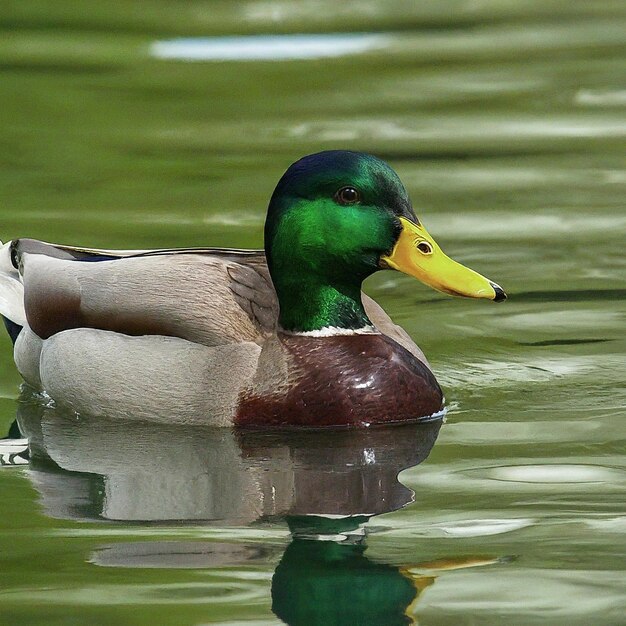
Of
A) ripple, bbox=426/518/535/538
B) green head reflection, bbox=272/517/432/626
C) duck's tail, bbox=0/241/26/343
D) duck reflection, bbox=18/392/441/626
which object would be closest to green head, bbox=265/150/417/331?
duck reflection, bbox=18/392/441/626

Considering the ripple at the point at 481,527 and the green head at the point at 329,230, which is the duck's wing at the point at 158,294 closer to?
the green head at the point at 329,230

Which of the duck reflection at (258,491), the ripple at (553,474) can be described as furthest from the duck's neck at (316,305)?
the ripple at (553,474)

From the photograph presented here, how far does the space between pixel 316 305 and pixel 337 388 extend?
39 centimetres

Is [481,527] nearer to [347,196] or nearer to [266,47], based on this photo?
[347,196]

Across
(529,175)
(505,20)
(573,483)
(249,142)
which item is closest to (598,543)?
(573,483)

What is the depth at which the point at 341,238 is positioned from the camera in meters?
7.70

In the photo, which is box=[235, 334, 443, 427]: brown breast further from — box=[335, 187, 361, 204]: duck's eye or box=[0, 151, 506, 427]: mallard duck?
box=[335, 187, 361, 204]: duck's eye

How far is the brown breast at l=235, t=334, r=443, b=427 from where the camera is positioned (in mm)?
7695

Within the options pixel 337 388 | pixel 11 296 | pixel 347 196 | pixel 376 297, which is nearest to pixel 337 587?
pixel 337 388

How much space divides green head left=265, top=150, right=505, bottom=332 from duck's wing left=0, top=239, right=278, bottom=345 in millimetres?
193

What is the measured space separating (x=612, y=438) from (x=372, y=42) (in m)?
9.07

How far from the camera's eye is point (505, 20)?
17.2m

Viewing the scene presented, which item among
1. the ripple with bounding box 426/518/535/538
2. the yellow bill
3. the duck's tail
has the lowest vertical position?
the ripple with bounding box 426/518/535/538

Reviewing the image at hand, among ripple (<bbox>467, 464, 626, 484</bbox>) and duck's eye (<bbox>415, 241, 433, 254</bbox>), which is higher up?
duck's eye (<bbox>415, 241, 433, 254</bbox>)
